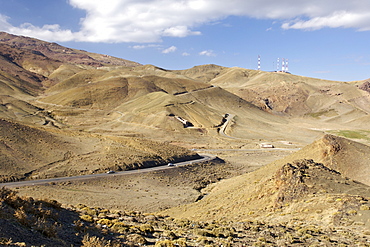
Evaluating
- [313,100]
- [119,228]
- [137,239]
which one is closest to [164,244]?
[137,239]

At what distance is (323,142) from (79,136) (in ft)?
125

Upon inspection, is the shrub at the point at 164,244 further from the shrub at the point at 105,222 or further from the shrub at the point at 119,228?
the shrub at the point at 105,222

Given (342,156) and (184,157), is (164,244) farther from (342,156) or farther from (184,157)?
(184,157)

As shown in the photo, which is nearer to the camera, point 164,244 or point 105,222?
point 164,244

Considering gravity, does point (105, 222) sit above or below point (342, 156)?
below

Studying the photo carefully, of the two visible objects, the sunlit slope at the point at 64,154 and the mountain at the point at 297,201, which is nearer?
the mountain at the point at 297,201

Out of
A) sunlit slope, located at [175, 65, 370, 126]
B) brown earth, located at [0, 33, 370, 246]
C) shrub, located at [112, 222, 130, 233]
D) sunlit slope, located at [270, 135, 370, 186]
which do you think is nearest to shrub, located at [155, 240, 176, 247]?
shrub, located at [112, 222, 130, 233]

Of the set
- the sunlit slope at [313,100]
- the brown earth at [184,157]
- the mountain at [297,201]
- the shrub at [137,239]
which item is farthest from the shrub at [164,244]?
the sunlit slope at [313,100]

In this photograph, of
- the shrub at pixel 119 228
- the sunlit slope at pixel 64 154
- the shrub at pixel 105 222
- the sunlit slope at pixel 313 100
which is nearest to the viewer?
the shrub at pixel 119 228

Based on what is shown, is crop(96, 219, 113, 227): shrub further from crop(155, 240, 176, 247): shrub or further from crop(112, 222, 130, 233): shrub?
crop(155, 240, 176, 247): shrub

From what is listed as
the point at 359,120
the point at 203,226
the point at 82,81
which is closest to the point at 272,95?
the point at 359,120

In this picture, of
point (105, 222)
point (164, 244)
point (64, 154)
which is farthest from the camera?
point (64, 154)

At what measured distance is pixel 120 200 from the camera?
3294 cm

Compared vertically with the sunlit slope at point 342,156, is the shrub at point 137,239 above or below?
below
